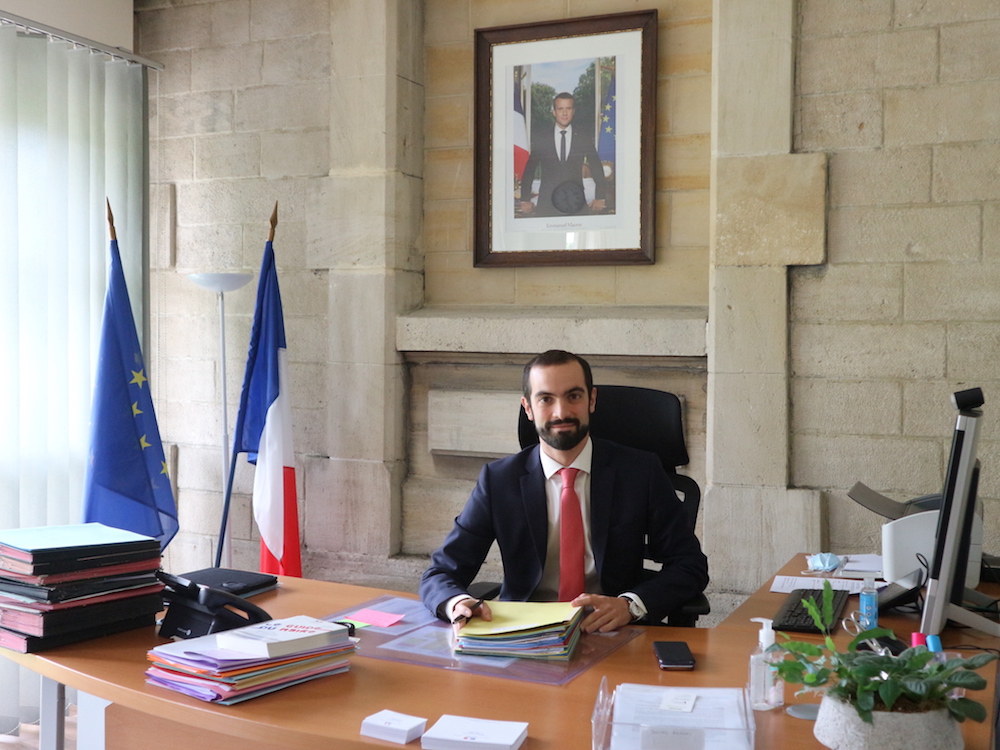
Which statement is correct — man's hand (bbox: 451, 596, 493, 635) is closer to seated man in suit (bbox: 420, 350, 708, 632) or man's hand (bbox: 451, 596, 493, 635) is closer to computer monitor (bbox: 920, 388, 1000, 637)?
seated man in suit (bbox: 420, 350, 708, 632)

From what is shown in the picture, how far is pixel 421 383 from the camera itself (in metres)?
4.37

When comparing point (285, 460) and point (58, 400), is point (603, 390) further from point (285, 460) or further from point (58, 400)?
point (58, 400)

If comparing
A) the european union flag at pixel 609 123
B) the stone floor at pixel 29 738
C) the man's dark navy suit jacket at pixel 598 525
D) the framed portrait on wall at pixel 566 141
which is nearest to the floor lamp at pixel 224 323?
the stone floor at pixel 29 738

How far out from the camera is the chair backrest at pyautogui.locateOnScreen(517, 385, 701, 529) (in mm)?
2758

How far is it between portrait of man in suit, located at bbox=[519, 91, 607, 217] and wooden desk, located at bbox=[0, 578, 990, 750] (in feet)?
7.67

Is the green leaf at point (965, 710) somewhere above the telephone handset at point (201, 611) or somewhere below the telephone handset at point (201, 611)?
above

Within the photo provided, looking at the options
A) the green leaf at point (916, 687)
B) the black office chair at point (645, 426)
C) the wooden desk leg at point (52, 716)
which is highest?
the black office chair at point (645, 426)

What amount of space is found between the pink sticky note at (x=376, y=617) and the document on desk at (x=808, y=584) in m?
0.96

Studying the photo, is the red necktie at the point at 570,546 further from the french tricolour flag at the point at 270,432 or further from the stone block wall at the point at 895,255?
the french tricolour flag at the point at 270,432

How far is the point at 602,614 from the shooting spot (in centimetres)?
206

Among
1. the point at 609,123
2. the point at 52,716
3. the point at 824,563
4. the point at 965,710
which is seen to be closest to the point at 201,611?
the point at 52,716

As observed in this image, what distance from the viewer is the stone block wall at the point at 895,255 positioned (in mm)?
3348

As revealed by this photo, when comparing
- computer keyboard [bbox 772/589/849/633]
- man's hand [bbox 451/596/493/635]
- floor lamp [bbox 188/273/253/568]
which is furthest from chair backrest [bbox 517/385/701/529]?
floor lamp [bbox 188/273/253/568]

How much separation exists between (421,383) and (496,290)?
0.52m
